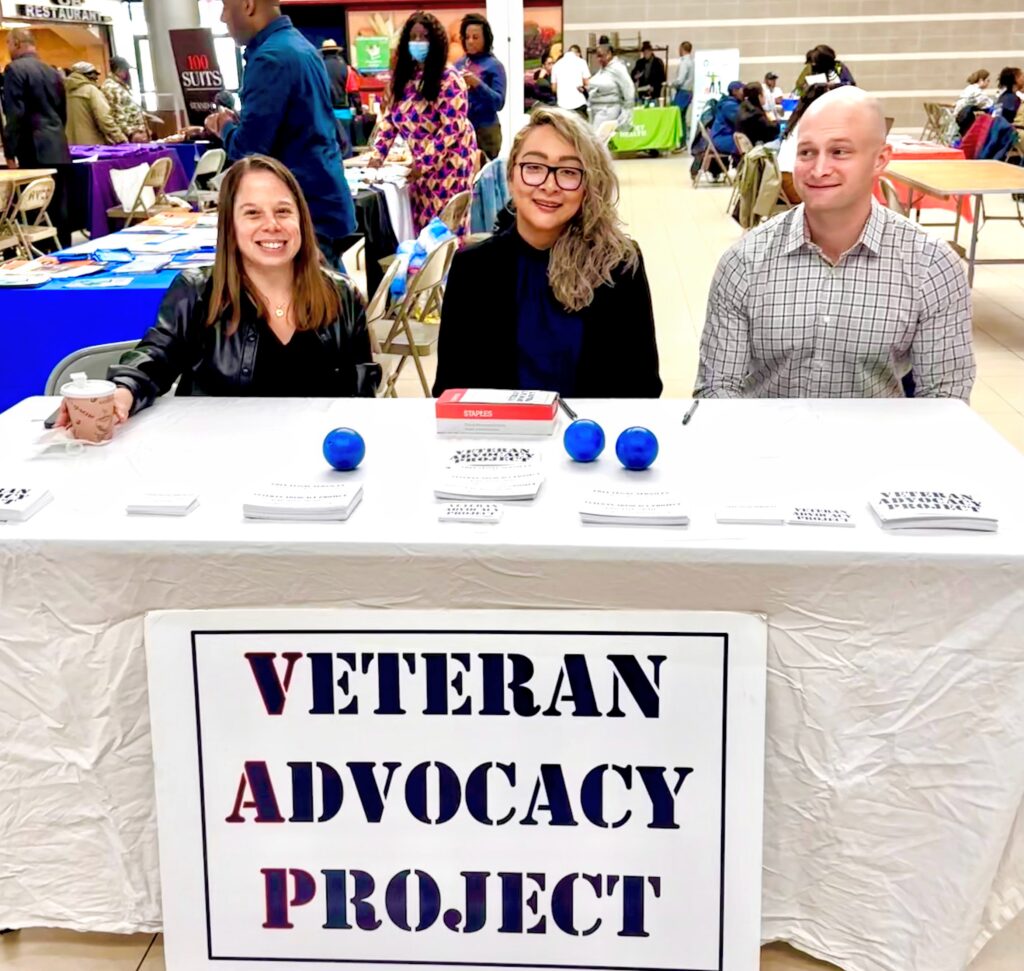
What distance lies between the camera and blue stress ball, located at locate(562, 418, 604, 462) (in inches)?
64.9

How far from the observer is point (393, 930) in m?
1.52

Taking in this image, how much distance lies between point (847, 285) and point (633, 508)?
3.33 feet

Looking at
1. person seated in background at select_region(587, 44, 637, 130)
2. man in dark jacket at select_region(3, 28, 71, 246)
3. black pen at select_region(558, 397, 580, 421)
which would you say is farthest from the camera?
person seated in background at select_region(587, 44, 637, 130)

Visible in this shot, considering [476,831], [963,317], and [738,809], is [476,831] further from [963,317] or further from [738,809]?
[963,317]

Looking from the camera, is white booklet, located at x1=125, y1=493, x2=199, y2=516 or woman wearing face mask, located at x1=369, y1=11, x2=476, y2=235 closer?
white booklet, located at x1=125, y1=493, x2=199, y2=516

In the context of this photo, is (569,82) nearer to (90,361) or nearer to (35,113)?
(35,113)

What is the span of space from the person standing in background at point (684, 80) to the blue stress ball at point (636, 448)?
14.2 metres

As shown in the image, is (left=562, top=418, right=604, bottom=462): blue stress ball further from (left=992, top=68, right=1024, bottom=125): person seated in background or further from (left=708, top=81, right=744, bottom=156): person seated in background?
(left=708, top=81, right=744, bottom=156): person seated in background

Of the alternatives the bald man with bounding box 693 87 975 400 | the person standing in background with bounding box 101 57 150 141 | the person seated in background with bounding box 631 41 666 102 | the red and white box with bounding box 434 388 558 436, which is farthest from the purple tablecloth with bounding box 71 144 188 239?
the person seated in background with bounding box 631 41 666 102

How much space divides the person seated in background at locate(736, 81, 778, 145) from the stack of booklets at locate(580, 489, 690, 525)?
10.2 metres

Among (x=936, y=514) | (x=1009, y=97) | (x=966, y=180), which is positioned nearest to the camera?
(x=936, y=514)

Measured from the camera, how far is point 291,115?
3551mm

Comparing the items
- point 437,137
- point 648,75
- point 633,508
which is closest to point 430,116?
point 437,137

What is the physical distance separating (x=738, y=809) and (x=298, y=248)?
4.56ft
